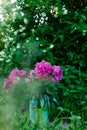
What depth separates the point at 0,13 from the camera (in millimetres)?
6430

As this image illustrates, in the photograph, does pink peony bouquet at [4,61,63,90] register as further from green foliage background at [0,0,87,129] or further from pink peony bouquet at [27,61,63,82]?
green foliage background at [0,0,87,129]

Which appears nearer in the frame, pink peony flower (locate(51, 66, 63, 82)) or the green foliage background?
pink peony flower (locate(51, 66, 63, 82))

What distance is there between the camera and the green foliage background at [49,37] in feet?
17.2

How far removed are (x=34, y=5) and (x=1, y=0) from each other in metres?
0.95

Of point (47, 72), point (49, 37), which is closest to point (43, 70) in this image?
point (47, 72)

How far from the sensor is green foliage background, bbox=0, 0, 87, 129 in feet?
17.2

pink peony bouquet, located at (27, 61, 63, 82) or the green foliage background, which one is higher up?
the green foliage background

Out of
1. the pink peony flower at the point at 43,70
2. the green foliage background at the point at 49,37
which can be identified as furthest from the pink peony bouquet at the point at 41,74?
the green foliage background at the point at 49,37

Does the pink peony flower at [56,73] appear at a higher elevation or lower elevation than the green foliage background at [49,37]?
lower

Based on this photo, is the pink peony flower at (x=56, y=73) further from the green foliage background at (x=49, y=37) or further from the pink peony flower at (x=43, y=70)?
the green foliage background at (x=49, y=37)

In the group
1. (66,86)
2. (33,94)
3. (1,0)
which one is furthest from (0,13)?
(33,94)

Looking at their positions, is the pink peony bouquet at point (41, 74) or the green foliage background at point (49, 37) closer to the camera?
→ the pink peony bouquet at point (41, 74)

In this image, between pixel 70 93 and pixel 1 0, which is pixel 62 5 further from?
pixel 70 93

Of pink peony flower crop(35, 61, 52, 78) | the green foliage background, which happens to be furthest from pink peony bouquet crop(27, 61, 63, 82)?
the green foliage background
